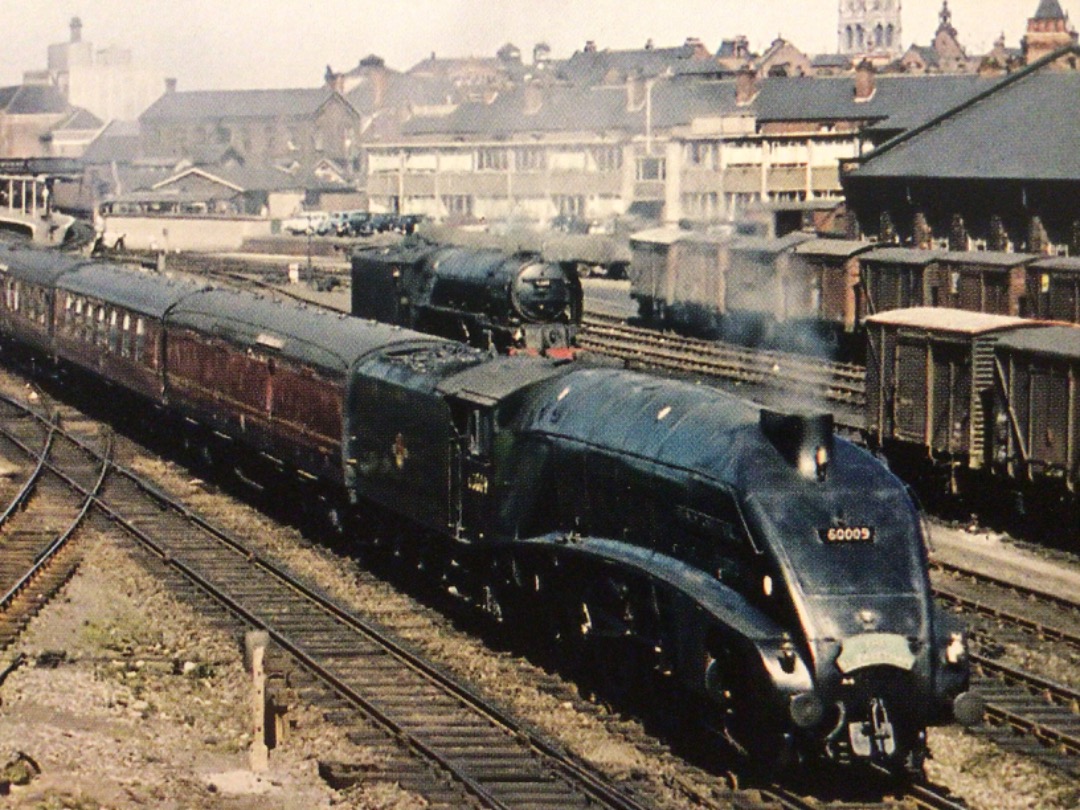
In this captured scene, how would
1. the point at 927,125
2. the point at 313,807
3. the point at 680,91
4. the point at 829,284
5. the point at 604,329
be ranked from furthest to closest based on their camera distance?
the point at 680,91
the point at 927,125
the point at 604,329
the point at 829,284
the point at 313,807

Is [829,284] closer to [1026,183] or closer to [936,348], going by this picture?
[1026,183]

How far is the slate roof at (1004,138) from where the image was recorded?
170 feet

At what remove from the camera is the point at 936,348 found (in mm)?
27609

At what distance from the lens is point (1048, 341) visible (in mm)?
25750

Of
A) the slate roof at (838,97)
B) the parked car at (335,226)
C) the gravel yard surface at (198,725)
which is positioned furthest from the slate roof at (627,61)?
the gravel yard surface at (198,725)

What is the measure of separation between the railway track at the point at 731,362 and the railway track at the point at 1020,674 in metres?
12.0

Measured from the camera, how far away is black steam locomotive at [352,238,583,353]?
39000mm

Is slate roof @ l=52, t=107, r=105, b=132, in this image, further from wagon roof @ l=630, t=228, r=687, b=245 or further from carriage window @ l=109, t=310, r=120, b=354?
carriage window @ l=109, t=310, r=120, b=354

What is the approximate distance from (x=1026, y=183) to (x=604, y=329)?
45.9ft

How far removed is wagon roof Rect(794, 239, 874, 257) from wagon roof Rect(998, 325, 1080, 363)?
16.5 m

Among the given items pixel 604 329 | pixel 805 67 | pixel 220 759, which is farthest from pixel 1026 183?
pixel 805 67

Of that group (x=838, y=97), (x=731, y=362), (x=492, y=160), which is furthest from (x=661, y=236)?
(x=492, y=160)

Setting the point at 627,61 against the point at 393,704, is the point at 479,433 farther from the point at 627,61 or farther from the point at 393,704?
the point at 627,61

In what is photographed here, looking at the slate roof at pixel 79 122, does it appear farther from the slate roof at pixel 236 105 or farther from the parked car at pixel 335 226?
the parked car at pixel 335 226
